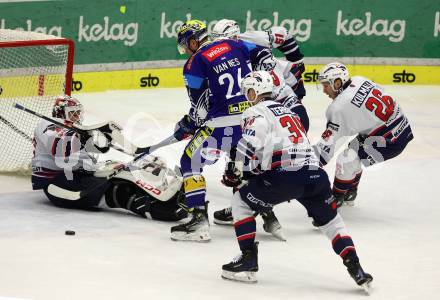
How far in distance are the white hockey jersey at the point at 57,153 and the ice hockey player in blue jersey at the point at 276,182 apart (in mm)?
2025

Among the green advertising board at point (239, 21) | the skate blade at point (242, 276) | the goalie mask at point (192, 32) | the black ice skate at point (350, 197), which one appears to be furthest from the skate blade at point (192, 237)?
the green advertising board at point (239, 21)

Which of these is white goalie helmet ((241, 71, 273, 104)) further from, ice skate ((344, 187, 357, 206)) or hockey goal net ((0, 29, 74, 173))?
hockey goal net ((0, 29, 74, 173))

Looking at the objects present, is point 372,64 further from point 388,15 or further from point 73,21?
point 73,21

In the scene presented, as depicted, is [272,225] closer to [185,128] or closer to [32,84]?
[185,128]

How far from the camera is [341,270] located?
23.7 ft

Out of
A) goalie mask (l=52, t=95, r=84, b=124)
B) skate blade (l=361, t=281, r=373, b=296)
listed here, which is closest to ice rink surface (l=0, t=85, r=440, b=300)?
skate blade (l=361, t=281, r=373, b=296)

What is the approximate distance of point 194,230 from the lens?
7766 mm

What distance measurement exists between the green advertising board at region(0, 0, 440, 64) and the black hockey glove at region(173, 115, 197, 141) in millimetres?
3987

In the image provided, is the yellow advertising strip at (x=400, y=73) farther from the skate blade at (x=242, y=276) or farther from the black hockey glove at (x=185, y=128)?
the skate blade at (x=242, y=276)

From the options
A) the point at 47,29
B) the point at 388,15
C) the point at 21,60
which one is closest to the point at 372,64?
the point at 388,15

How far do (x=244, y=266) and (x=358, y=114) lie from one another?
225 cm

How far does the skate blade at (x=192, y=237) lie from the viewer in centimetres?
777

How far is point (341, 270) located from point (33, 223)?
7.64ft

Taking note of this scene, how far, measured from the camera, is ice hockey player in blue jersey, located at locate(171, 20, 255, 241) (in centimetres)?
780
